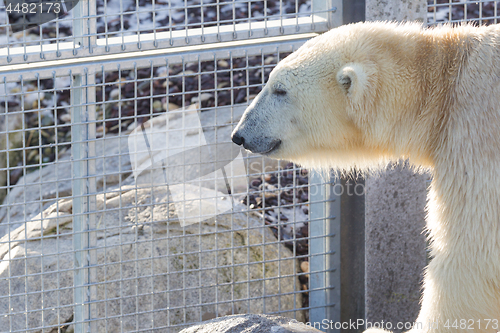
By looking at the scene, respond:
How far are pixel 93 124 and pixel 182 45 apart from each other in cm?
69

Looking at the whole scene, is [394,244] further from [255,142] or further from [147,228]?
[147,228]

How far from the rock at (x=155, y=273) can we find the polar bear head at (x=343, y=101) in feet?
2.49

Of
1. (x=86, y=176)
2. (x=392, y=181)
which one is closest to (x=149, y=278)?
(x=86, y=176)

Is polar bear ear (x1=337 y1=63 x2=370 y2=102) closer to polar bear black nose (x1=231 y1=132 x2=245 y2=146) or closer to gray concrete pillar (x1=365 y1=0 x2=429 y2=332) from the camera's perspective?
polar bear black nose (x1=231 y1=132 x2=245 y2=146)

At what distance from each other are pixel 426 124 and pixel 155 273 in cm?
190

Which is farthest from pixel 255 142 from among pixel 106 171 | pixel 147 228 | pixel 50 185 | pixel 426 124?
pixel 50 185

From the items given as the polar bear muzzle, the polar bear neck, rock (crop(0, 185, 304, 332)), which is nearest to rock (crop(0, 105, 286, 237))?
rock (crop(0, 185, 304, 332))

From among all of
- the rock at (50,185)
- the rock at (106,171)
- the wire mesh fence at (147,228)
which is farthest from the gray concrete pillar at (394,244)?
the rock at (50,185)

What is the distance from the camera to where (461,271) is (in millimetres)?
2295

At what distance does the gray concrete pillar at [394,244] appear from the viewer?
11.4ft

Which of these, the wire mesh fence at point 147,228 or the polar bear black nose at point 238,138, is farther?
the wire mesh fence at point 147,228

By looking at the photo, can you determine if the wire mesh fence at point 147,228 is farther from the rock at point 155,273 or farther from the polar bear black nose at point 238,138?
the polar bear black nose at point 238,138

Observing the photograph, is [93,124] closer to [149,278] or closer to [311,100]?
[149,278]

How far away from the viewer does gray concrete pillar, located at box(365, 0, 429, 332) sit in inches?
137
